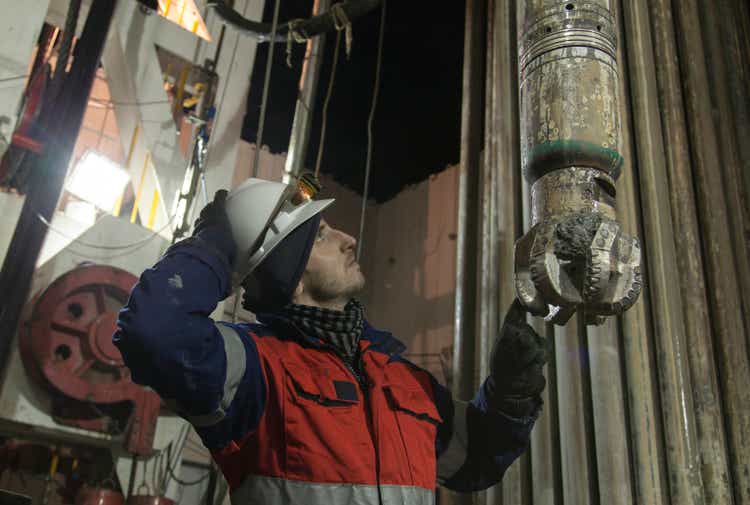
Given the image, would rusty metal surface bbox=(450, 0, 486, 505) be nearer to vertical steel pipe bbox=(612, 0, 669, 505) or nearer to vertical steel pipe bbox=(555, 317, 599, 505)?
vertical steel pipe bbox=(555, 317, 599, 505)

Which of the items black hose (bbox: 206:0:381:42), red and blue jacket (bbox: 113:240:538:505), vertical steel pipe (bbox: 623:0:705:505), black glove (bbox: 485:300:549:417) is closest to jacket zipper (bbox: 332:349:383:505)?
red and blue jacket (bbox: 113:240:538:505)

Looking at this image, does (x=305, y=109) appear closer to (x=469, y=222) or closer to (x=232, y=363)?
(x=469, y=222)

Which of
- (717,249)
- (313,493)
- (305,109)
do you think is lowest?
(313,493)

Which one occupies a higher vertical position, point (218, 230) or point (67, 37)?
point (67, 37)

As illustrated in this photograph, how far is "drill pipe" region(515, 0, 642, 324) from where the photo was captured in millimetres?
1191

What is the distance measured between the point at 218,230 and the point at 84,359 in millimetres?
2714

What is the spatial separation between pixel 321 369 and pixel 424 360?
542cm

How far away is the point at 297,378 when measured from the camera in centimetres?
139

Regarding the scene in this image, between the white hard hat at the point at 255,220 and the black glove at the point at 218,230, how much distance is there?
1 centimetres

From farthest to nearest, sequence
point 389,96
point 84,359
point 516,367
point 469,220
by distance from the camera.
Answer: point 389,96 → point 84,359 → point 469,220 → point 516,367

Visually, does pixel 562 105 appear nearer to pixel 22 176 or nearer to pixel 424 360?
pixel 22 176

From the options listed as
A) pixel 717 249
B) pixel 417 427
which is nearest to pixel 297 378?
pixel 417 427

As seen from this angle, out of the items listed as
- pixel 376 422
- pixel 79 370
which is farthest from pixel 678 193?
pixel 79 370

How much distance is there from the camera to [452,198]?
7.15m
